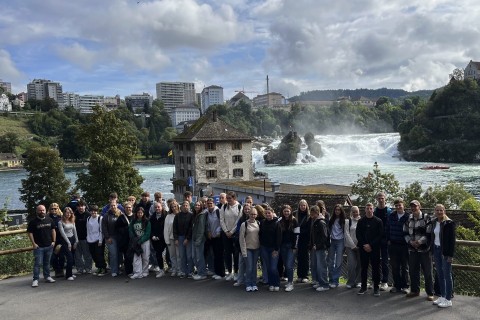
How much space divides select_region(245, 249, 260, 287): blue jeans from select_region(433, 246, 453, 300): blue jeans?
3545 millimetres

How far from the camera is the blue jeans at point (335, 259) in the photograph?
30.5ft

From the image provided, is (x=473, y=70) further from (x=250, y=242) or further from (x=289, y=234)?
(x=250, y=242)

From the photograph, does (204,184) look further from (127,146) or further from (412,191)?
(412,191)

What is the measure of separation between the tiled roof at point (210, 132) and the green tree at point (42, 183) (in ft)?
54.6

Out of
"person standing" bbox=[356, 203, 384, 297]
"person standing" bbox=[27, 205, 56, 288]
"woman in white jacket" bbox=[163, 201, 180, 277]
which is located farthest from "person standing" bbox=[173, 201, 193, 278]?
"person standing" bbox=[356, 203, 384, 297]

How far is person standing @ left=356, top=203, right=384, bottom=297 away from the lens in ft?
28.5

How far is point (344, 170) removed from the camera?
9125cm

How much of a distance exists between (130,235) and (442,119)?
4922 inches

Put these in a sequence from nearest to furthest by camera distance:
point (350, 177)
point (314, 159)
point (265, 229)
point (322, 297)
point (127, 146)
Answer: point (322, 297) → point (265, 229) → point (127, 146) → point (350, 177) → point (314, 159)

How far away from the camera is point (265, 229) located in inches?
364

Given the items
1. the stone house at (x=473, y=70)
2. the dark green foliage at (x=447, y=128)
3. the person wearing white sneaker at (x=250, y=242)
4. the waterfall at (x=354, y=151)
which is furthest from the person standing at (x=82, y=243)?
the stone house at (x=473, y=70)

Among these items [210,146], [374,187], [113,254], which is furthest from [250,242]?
[210,146]

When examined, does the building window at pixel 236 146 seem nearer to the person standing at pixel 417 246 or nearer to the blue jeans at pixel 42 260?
the blue jeans at pixel 42 260

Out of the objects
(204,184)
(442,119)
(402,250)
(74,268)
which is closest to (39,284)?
(74,268)
